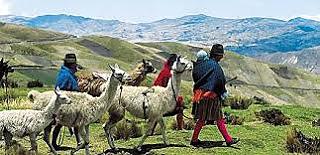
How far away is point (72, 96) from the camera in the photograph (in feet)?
36.2

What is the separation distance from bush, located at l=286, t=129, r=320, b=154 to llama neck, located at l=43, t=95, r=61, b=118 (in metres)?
5.70

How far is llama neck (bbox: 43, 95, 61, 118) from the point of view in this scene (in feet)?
35.2

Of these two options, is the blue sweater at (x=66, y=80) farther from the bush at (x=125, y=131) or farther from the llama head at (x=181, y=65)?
the bush at (x=125, y=131)

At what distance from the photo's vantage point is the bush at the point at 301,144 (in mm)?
13044

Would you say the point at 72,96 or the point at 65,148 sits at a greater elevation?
the point at 72,96

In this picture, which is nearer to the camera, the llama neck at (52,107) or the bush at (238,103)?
the llama neck at (52,107)

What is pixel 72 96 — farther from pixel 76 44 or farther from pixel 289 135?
pixel 76 44

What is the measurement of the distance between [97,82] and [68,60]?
117 cm

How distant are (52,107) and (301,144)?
5942 millimetres

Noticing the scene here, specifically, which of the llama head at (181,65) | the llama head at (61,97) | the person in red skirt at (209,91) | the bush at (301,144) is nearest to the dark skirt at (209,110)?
the person in red skirt at (209,91)

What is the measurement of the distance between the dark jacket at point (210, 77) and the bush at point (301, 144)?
2.12 m

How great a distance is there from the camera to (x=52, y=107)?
1072 cm

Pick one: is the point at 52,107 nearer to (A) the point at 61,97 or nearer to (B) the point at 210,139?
(A) the point at 61,97

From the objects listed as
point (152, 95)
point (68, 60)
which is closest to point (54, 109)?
point (68, 60)
